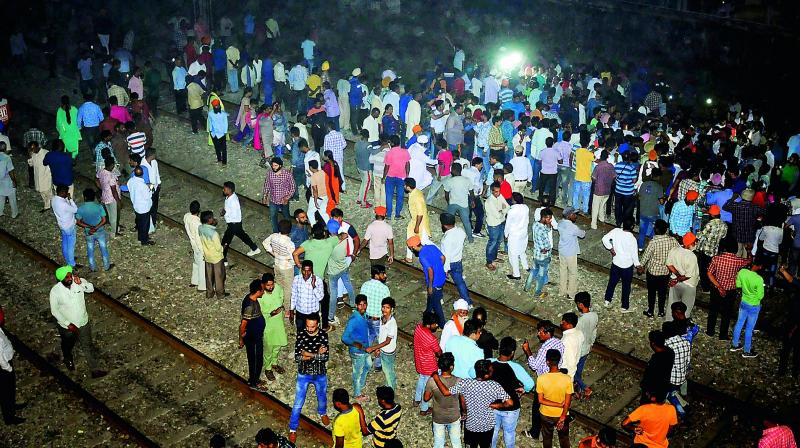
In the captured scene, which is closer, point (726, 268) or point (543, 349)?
point (543, 349)

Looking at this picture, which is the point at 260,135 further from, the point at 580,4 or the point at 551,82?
the point at 580,4

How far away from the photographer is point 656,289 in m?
14.3

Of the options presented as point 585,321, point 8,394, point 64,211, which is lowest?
point 8,394

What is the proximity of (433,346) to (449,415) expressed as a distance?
3.61 feet

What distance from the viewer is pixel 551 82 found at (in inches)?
901

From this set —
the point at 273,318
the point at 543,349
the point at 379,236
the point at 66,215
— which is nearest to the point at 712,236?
the point at 543,349

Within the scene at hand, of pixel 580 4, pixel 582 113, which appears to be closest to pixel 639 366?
pixel 582 113

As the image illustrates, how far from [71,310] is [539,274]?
7331 millimetres

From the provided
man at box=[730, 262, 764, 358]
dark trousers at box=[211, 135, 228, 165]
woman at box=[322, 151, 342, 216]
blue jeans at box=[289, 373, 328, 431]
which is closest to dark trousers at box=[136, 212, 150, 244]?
woman at box=[322, 151, 342, 216]

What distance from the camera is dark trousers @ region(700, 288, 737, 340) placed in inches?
542

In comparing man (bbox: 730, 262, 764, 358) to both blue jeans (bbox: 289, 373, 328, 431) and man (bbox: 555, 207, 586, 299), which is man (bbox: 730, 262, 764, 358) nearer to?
man (bbox: 555, 207, 586, 299)

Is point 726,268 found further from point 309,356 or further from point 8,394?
point 8,394

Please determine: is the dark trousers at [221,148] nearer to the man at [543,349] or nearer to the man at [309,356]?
the man at [309,356]

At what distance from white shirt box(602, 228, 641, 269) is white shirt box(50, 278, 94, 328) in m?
7.76
